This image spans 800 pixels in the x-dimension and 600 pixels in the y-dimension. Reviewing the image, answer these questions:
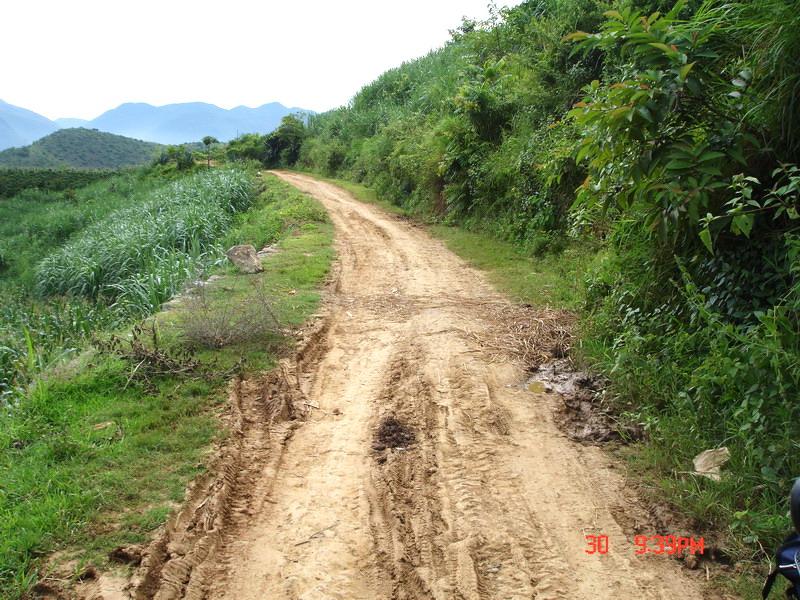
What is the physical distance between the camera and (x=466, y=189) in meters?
13.5

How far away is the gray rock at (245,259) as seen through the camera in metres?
9.02

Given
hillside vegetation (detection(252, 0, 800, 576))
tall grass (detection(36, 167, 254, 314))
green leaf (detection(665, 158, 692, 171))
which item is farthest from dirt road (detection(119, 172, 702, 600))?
tall grass (detection(36, 167, 254, 314))

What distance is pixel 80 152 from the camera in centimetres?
6156

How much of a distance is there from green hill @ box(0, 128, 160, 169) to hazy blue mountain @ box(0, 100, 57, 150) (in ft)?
330

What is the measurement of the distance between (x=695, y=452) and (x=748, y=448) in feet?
1.44

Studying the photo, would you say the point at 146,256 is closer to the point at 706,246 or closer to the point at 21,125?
the point at 706,246

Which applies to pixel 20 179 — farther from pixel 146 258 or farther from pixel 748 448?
pixel 748 448

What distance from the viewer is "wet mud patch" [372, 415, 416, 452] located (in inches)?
164

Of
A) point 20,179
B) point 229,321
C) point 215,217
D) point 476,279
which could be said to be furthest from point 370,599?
point 20,179

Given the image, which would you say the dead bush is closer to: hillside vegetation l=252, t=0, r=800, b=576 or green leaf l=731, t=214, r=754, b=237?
hillside vegetation l=252, t=0, r=800, b=576

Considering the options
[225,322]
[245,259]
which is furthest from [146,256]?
[225,322]
